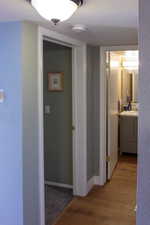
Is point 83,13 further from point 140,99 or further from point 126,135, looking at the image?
point 126,135

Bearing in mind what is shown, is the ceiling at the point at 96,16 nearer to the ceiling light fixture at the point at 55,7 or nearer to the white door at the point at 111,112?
the ceiling light fixture at the point at 55,7

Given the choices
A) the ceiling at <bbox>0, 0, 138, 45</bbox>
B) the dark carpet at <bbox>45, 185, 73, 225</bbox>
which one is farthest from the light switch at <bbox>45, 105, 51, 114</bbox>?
the ceiling at <bbox>0, 0, 138, 45</bbox>

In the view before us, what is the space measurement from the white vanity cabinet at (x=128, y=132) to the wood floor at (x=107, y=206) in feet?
4.20

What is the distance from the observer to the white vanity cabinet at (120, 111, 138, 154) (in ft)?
18.1

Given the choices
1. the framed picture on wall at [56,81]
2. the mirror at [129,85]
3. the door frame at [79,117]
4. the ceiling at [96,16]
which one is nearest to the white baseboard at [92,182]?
the door frame at [79,117]

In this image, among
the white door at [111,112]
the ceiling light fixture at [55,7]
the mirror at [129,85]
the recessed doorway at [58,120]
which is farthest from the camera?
the mirror at [129,85]

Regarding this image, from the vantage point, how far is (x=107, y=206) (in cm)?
339

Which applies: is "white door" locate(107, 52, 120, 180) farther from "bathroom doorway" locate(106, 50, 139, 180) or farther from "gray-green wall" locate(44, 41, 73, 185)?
"gray-green wall" locate(44, 41, 73, 185)

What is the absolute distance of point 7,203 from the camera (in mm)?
2408

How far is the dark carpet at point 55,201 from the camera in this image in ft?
10.2

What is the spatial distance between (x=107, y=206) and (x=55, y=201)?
683mm

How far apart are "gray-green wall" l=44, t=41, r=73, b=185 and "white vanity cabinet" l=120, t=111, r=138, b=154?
Result: 6.75ft

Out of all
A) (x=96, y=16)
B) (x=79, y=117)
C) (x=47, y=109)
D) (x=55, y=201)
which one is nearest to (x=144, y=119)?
(x=96, y=16)

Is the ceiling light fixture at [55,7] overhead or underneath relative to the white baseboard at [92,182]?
overhead
